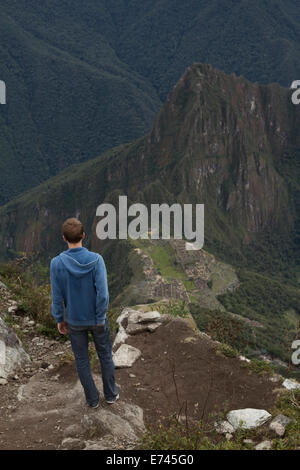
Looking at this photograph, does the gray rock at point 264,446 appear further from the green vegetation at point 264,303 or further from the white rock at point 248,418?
the green vegetation at point 264,303

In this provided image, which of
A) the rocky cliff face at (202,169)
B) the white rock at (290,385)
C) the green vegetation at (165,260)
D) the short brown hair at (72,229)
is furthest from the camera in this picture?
the rocky cliff face at (202,169)

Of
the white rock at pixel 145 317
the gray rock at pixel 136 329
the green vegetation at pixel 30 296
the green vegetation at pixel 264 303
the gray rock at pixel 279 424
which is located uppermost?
the green vegetation at pixel 30 296

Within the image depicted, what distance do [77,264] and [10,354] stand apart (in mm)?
2946

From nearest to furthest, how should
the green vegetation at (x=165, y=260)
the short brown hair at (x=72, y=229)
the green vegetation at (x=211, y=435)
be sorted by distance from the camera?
the green vegetation at (x=211, y=435) → the short brown hair at (x=72, y=229) → the green vegetation at (x=165, y=260)

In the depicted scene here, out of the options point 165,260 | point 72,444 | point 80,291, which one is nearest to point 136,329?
point 80,291

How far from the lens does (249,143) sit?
384ft

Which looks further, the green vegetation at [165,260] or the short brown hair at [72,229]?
the green vegetation at [165,260]

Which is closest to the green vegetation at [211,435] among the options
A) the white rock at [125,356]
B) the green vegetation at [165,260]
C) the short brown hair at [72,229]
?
the white rock at [125,356]

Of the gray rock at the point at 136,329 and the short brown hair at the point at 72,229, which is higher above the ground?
the short brown hair at the point at 72,229

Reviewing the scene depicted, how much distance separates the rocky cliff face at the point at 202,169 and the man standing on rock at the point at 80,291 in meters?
83.4

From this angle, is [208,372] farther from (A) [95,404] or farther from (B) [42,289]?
(B) [42,289]

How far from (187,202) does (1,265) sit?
8666 centimetres

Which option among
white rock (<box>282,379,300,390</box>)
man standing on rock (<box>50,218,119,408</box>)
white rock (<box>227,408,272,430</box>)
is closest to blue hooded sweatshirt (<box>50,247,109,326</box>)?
man standing on rock (<box>50,218,119,408</box>)

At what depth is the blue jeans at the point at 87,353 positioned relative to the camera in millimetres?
6039
